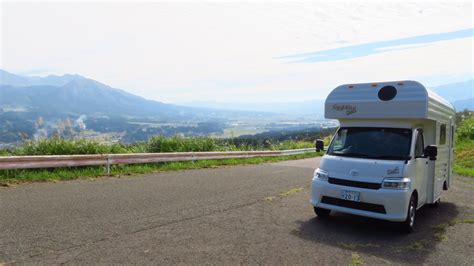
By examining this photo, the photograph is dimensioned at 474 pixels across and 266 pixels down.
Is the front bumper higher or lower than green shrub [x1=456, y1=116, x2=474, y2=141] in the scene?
lower

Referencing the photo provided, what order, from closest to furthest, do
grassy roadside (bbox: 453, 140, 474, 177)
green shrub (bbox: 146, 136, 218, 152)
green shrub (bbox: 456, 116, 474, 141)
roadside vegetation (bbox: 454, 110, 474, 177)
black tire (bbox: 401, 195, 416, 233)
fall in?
1. black tire (bbox: 401, 195, 416, 233)
2. green shrub (bbox: 146, 136, 218, 152)
3. grassy roadside (bbox: 453, 140, 474, 177)
4. roadside vegetation (bbox: 454, 110, 474, 177)
5. green shrub (bbox: 456, 116, 474, 141)

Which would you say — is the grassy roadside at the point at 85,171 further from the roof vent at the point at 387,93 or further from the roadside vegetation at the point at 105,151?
the roof vent at the point at 387,93

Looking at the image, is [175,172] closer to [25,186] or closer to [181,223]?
[25,186]

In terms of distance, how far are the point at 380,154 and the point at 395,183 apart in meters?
0.77

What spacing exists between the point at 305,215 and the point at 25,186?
20.2 feet

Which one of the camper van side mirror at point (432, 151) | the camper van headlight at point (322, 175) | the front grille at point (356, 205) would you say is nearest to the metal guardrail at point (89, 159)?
the camper van headlight at point (322, 175)

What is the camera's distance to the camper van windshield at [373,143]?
22.9ft

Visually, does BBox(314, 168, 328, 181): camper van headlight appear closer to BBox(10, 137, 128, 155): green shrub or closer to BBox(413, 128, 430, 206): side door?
BBox(413, 128, 430, 206): side door

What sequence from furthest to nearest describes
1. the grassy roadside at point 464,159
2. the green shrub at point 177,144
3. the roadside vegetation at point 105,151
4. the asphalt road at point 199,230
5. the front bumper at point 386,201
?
the grassy roadside at point 464,159
the green shrub at point 177,144
the roadside vegetation at point 105,151
the front bumper at point 386,201
the asphalt road at point 199,230

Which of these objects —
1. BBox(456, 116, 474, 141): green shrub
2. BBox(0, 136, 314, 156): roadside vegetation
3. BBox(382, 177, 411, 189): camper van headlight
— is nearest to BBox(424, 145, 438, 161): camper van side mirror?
BBox(382, 177, 411, 189): camper van headlight

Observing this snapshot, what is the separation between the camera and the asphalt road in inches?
198

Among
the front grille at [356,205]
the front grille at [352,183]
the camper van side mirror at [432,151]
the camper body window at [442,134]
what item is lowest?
the front grille at [356,205]

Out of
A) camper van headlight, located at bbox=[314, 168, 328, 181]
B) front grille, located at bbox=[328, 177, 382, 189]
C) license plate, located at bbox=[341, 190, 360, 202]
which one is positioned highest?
camper van headlight, located at bbox=[314, 168, 328, 181]

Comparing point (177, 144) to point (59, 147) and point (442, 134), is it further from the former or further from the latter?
point (442, 134)
